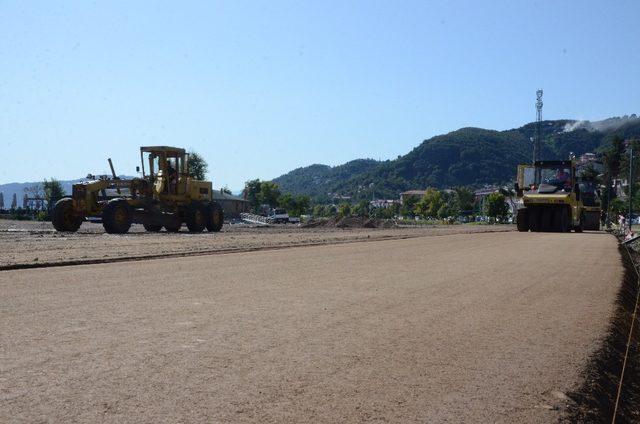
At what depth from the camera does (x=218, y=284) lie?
1075cm

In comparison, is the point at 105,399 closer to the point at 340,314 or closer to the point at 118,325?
the point at 118,325

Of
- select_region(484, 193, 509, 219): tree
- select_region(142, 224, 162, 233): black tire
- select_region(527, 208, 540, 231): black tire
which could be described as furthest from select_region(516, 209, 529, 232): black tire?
select_region(484, 193, 509, 219): tree

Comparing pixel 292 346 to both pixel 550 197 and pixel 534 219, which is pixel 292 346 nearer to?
pixel 550 197

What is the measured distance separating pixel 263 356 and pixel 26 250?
564 inches

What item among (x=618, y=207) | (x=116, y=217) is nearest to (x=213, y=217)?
(x=116, y=217)

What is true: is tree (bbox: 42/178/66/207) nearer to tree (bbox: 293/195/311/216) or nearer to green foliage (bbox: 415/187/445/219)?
tree (bbox: 293/195/311/216)

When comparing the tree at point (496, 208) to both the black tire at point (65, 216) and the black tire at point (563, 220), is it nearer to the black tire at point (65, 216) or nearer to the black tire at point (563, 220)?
the black tire at point (563, 220)

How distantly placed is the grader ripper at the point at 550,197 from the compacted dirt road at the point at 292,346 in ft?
82.6

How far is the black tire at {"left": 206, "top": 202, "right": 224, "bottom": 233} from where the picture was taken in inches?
1337

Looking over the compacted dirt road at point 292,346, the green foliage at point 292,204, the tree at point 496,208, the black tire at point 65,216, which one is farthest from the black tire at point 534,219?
the green foliage at point 292,204

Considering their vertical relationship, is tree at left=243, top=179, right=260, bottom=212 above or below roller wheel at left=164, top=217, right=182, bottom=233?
above

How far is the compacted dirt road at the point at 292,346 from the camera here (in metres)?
4.42

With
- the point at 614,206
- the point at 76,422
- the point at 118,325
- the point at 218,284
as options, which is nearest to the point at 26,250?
the point at 218,284

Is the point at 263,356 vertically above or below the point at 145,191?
below
